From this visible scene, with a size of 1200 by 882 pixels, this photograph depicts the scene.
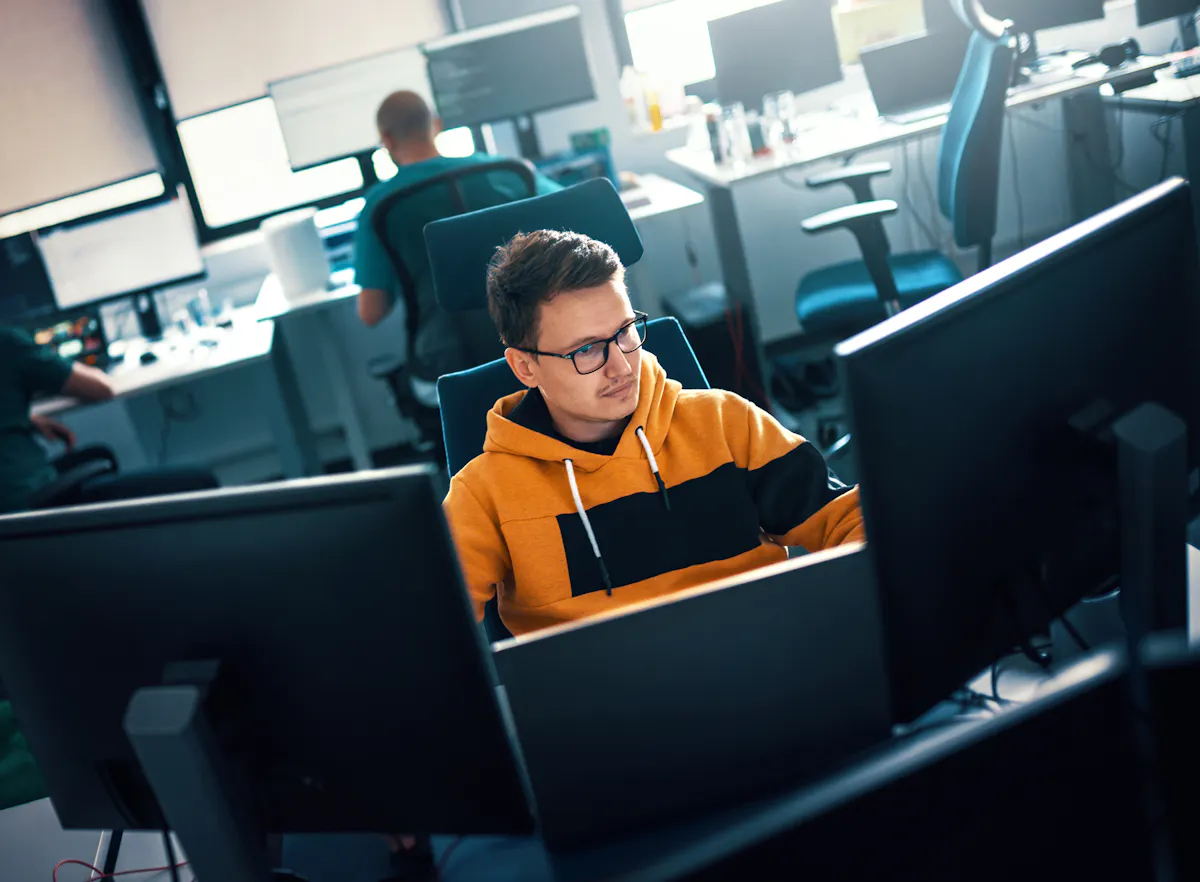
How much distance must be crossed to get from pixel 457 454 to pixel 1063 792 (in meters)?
1.11

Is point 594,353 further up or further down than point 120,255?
further down

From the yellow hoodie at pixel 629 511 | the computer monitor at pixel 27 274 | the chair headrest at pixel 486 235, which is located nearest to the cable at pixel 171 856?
the yellow hoodie at pixel 629 511

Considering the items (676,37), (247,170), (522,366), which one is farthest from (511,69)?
(522,366)

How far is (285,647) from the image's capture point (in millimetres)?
826

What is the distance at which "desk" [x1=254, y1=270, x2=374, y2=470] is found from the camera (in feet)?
10.5

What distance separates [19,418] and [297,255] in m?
0.98

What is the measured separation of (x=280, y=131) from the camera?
3701 millimetres

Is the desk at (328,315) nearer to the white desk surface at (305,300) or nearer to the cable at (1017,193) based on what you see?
the white desk surface at (305,300)

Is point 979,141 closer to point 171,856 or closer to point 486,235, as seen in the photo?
point 486,235

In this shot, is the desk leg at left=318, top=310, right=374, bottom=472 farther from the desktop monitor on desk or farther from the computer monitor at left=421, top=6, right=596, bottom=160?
the computer monitor at left=421, top=6, right=596, bottom=160

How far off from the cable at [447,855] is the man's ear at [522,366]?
602mm

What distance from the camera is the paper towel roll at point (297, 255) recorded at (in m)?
3.25

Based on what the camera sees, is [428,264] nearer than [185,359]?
Yes

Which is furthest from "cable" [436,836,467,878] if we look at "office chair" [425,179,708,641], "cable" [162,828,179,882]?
"office chair" [425,179,708,641]
